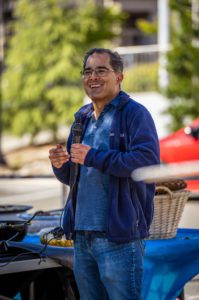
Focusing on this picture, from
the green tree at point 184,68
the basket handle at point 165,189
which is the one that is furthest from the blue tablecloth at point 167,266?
the green tree at point 184,68

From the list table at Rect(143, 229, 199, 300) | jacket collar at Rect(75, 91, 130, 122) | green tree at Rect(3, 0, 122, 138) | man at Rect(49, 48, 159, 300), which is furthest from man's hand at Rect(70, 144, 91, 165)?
green tree at Rect(3, 0, 122, 138)

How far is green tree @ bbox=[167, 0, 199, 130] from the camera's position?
1877cm

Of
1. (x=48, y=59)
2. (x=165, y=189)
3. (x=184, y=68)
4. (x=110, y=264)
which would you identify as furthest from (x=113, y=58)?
(x=48, y=59)

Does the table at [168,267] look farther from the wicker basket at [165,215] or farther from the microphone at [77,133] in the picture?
the microphone at [77,133]

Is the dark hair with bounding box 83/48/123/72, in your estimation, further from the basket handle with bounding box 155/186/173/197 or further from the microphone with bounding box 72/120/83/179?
the basket handle with bounding box 155/186/173/197

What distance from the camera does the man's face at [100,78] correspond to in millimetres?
4180

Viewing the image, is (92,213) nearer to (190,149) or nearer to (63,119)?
(190,149)

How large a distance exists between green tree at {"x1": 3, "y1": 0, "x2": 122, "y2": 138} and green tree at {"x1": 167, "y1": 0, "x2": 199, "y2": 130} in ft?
14.7

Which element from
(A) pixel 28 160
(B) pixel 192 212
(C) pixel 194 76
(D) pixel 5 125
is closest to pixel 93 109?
(B) pixel 192 212

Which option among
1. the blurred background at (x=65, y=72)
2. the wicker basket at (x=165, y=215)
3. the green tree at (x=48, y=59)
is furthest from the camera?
the green tree at (x=48, y=59)

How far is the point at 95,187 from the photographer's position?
4.10 metres

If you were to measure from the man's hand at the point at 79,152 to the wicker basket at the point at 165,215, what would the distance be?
1.29 m

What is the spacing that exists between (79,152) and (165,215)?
137cm

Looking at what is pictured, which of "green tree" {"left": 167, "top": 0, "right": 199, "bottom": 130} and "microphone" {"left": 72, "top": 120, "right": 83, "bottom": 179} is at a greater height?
"green tree" {"left": 167, "top": 0, "right": 199, "bottom": 130}
